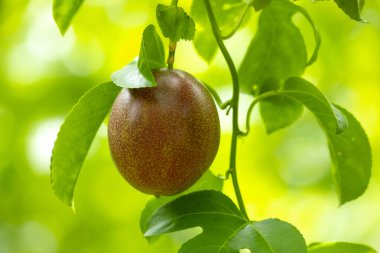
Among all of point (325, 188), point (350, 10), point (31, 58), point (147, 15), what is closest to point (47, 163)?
point (31, 58)

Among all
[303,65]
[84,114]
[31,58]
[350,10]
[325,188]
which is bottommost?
[325,188]

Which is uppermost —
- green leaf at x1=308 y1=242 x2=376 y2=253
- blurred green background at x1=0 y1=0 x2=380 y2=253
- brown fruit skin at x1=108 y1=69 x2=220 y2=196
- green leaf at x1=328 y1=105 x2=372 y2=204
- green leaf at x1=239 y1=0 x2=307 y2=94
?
brown fruit skin at x1=108 y1=69 x2=220 y2=196

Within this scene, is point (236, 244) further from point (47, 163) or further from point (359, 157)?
point (47, 163)

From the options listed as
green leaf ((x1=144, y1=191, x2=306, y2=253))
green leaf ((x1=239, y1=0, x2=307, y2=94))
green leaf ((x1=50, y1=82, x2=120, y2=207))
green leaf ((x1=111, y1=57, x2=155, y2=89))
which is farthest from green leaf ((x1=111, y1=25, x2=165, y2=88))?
green leaf ((x1=239, y1=0, x2=307, y2=94))

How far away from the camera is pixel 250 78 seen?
1.62 meters

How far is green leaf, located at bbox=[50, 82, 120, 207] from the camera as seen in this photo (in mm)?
1334

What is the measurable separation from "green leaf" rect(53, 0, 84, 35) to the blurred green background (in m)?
1.50

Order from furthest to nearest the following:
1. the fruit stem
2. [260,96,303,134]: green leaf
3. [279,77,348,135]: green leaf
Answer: [260,96,303,134]: green leaf
[279,77,348,135]: green leaf
the fruit stem

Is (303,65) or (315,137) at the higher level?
(303,65)

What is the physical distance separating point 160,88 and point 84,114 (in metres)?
0.22

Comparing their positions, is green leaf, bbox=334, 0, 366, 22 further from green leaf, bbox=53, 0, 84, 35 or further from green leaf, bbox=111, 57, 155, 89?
green leaf, bbox=53, 0, 84, 35

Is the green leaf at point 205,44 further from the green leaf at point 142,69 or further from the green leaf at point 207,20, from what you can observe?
the green leaf at point 142,69

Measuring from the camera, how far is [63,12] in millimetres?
1351

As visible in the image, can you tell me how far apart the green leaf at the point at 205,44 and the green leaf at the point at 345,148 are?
0.88 ft
